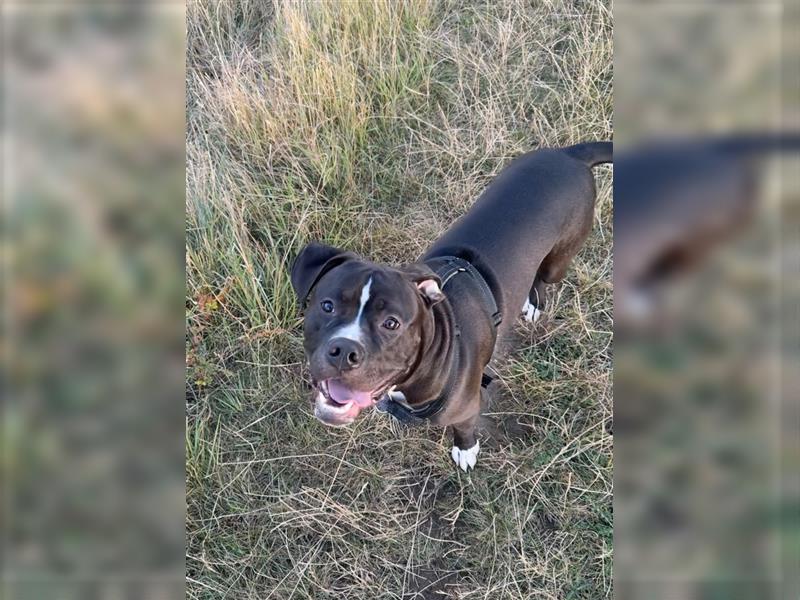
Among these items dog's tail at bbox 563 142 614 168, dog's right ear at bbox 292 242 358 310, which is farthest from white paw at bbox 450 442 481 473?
dog's tail at bbox 563 142 614 168

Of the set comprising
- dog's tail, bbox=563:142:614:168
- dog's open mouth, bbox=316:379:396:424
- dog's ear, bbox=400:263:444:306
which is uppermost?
dog's tail, bbox=563:142:614:168

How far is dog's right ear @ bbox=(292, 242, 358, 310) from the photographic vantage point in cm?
280

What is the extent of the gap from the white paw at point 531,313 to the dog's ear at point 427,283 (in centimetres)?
130

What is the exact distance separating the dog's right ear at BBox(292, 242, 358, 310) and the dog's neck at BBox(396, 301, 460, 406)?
54 centimetres

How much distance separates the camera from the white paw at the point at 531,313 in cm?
390
